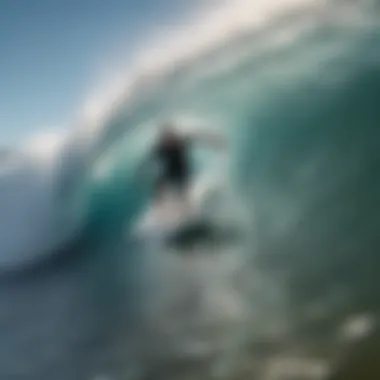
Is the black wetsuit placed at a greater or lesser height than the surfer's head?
lesser

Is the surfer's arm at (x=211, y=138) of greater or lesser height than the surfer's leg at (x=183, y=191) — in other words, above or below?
above

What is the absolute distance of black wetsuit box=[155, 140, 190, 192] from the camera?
1412 mm

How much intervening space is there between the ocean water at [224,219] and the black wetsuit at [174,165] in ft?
0.08

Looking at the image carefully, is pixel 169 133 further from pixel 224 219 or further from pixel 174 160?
pixel 224 219

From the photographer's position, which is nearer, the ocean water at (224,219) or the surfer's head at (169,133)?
the ocean water at (224,219)

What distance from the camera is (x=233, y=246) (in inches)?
53.9

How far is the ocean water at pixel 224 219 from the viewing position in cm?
131

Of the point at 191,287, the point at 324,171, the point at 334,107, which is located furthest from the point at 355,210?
the point at 191,287

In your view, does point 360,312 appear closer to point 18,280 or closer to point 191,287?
point 191,287

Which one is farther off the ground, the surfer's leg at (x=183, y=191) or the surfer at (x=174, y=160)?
the surfer at (x=174, y=160)

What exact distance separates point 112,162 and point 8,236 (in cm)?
25

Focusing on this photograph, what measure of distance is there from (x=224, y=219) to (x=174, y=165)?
14 centimetres

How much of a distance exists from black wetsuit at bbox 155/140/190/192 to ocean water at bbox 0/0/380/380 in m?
0.03

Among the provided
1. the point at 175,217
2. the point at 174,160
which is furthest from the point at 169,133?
the point at 175,217
